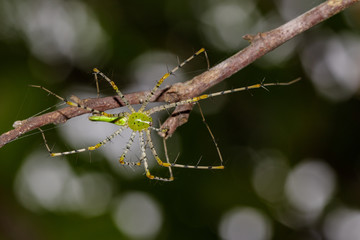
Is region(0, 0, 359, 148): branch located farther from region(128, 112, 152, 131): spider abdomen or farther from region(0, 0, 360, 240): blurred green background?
region(0, 0, 360, 240): blurred green background

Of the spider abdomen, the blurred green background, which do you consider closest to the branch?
the spider abdomen

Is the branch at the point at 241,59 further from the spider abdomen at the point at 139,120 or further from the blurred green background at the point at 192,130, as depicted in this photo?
the blurred green background at the point at 192,130

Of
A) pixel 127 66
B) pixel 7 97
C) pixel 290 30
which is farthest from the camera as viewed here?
pixel 127 66

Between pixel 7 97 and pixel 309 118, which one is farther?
pixel 309 118

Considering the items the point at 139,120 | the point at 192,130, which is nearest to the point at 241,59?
the point at 139,120

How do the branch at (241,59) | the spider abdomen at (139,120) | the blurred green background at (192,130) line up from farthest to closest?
the blurred green background at (192,130), the spider abdomen at (139,120), the branch at (241,59)

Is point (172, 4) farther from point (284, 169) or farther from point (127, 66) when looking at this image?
point (284, 169)

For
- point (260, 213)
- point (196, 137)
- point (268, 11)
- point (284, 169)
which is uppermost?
point (268, 11)

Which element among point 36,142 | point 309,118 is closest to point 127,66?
point 36,142

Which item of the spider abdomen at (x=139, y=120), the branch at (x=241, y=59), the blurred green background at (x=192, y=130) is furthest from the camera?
the blurred green background at (x=192, y=130)

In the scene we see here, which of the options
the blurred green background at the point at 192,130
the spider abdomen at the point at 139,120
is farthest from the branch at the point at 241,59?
the blurred green background at the point at 192,130
